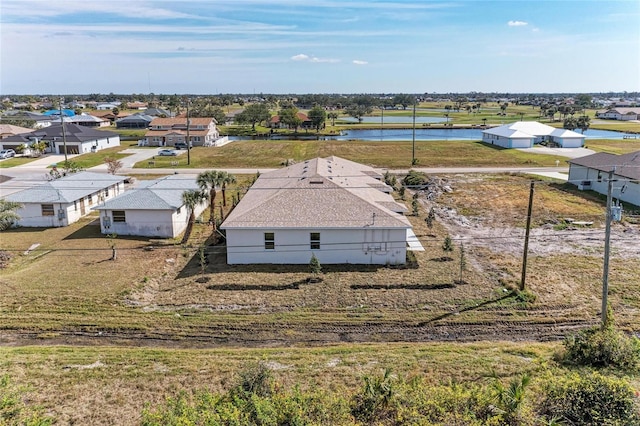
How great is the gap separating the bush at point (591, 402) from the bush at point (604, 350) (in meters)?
2.52

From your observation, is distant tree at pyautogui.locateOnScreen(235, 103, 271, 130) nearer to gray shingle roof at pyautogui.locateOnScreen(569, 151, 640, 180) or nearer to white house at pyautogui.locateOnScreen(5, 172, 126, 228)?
white house at pyautogui.locateOnScreen(5, 172, 126, 228)

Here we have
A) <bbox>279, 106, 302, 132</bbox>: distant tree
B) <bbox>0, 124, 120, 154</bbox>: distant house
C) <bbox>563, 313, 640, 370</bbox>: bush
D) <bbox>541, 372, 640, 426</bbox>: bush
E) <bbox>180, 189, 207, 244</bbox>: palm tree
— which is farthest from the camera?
<bbox>279, 106, 302, 132</bbox>: distant tree

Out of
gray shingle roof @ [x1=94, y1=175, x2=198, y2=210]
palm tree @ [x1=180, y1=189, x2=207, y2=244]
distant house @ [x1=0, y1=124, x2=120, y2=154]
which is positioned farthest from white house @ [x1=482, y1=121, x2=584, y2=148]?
distant house @ [x1=0, y1=124, x2=120, y2=154]

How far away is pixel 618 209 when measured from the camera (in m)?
16.1

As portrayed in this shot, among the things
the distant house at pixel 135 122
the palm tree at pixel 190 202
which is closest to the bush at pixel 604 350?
the palm tree at pixel 190 202

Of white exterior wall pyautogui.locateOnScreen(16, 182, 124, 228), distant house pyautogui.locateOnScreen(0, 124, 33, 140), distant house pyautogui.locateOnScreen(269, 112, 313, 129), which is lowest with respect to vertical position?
white exterior wall pyautogui.locateOnScreen(16, 182, 124, 228)

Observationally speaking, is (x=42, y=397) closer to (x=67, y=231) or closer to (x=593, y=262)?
(x=67, y=231)

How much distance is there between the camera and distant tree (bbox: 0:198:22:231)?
30.3 m

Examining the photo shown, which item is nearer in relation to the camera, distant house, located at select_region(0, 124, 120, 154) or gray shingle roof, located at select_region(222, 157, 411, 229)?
gray shingle roof, located at select_region(222, 157, 411, 229)

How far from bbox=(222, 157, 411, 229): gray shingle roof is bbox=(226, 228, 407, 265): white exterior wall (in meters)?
0.41

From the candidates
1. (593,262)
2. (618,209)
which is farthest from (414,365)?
(593,262)

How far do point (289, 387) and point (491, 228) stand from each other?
74.4 feet

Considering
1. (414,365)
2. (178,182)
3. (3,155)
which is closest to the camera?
(414,365)

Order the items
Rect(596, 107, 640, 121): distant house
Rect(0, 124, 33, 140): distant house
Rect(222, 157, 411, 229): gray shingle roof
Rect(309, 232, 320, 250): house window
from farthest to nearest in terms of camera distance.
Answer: Rect(596, 107, 640, 121): distant house, Rect(0, 124, 33, 140): distant house, Rect(309, 232, 320, 250): house window, Rect(222, 157, 411, 229): gray shingle roof
